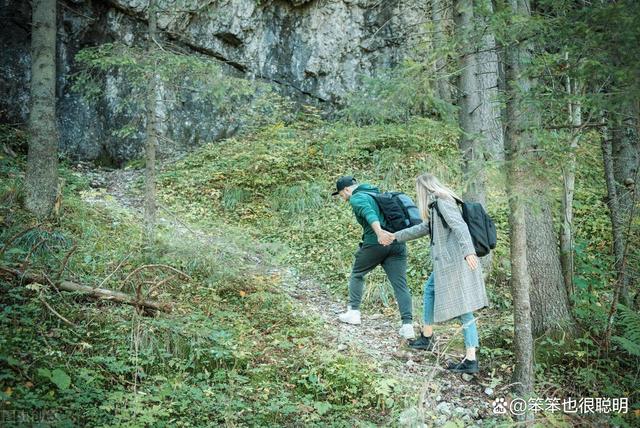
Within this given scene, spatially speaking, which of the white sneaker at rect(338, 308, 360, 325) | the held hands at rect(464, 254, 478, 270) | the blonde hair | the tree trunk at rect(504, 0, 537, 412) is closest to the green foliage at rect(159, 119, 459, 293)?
the white sneaker at rect(338, 308, 360, 325)

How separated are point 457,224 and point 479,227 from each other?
0.31 m

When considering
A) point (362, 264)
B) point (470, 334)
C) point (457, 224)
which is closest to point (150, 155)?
point (362, 264)

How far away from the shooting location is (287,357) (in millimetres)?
5938

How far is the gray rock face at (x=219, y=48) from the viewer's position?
1376 cm

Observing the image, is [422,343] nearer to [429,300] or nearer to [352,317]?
[429,300]

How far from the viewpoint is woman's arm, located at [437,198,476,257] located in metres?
5.53

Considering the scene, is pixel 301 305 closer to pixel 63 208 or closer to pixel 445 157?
pixel 63 208

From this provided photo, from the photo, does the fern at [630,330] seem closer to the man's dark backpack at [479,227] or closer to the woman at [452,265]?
the woman at [452,265]

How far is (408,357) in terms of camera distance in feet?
20.6

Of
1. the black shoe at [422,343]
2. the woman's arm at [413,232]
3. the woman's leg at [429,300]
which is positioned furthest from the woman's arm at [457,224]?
the black shoe at [422,343]

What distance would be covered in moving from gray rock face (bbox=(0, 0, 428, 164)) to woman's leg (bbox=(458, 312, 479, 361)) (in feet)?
31.5

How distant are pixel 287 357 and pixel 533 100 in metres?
3.94

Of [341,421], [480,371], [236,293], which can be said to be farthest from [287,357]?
[480,371]

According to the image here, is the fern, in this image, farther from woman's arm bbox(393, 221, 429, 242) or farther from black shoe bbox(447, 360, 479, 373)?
woman's arm bbox(393, 221, 429, 242)
